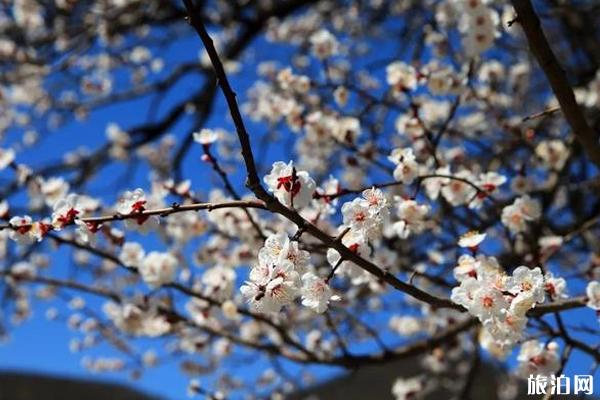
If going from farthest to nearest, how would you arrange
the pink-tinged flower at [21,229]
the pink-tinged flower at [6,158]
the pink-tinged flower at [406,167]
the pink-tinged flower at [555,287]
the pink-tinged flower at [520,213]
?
1. the pink-tinged flower at [6,158]
2. the pink-tinged flower at [520,213]
3. the pink-tinged flower at [406,167]
4. the pink-tinged flower at [555,287]
5. the pink-tinged flower at [21,229]

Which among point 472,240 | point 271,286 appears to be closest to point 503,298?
point 472,240

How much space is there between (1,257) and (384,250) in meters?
3.16

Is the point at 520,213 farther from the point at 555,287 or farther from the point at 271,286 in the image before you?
the point at 271,286

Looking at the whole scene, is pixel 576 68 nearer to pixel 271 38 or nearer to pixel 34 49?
pixel 271 38

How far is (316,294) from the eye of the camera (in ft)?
5.14

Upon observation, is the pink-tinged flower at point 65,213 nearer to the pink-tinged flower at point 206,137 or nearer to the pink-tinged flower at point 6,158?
the pink-tinged flower at point 206,137

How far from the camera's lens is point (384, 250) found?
288 cm

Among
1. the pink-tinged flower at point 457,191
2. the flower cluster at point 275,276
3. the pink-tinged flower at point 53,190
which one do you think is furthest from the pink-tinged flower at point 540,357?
the pink-tinged flower at point 53,190

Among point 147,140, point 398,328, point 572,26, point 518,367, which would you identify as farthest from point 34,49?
point 518,367

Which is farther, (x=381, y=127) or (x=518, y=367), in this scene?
(x=381, y=127)

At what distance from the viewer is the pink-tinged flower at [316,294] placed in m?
1.55

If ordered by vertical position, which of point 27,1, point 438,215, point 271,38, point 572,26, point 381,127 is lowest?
point 438,215

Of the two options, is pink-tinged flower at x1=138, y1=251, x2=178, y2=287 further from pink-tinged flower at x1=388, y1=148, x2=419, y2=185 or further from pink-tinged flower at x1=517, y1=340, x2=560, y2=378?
pink-tinged flower at x1=517, y1=340, x2=560, y2=378

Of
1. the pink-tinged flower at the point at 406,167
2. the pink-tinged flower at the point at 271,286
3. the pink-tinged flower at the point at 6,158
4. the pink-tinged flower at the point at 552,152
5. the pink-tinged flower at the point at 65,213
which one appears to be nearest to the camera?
the pink-tinged flower at the point at 271,286
